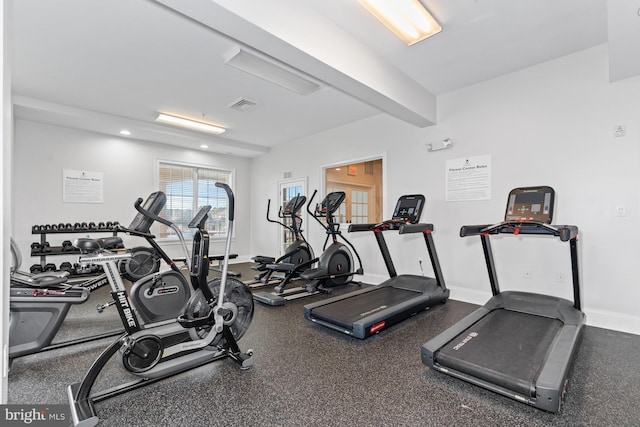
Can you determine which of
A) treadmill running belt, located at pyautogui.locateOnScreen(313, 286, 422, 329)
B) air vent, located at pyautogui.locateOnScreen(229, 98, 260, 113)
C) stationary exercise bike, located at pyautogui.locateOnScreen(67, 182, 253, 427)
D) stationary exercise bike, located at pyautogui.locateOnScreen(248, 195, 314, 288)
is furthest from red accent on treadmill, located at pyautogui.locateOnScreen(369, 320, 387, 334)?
air vent, located at pyautogui.locateOnScreen(229, 98, 260, 113)

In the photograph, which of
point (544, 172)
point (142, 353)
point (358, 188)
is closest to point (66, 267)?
point (142, 353)

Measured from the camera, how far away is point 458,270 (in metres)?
4.36

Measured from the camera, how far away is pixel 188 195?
291 inches

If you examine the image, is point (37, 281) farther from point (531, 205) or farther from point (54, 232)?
point (531, 205)

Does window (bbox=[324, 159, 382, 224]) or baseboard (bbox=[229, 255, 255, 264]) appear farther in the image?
baseboard (bbox=[229, 255, 255, 264])

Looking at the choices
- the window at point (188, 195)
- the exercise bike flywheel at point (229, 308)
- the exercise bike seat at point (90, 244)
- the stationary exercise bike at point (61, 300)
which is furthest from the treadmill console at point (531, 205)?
the window at point (188, 195)

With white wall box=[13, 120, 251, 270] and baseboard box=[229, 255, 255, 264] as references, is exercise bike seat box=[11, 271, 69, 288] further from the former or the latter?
baseboard box=[229, 255, 255, 264]

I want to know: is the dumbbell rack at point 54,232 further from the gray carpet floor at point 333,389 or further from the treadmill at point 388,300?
the treadmill at point 388,300

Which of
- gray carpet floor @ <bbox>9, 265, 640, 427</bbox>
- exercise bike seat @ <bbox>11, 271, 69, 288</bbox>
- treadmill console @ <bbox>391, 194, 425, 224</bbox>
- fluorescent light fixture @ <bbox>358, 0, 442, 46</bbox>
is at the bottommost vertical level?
gray carpet floor @ <bbox>9, 265, 640, 427</bbox>

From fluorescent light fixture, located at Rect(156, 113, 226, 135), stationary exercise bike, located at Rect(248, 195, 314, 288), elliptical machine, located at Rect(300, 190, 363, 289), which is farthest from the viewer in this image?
fluorescent light fixture, located at Rect(156, 113, 226, 135)

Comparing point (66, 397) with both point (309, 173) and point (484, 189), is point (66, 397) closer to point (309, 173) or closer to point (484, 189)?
point (484, 189)

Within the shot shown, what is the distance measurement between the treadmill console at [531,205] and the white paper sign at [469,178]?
707mm

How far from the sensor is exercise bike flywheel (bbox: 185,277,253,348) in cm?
232

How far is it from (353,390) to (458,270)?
292 centimetres
